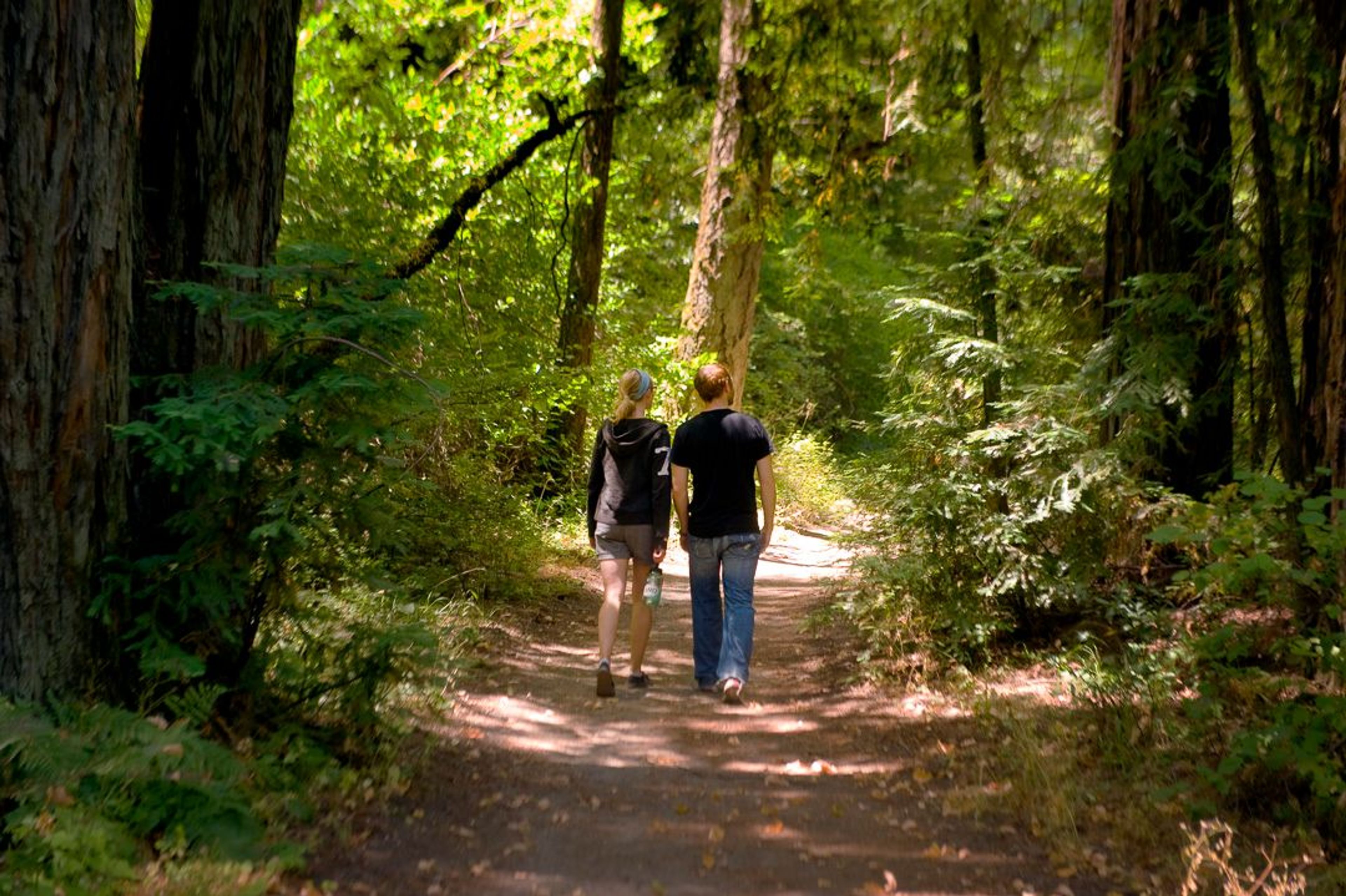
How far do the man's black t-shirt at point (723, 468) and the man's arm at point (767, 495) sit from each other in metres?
0.06

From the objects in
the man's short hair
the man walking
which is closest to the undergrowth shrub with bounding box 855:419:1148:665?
the man walking

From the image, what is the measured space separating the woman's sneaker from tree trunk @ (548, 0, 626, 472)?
585cm

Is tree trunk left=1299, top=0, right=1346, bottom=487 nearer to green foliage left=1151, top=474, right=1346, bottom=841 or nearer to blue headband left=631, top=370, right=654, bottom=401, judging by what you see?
green foliage left=1151, top=474, right=1346, bottom=841

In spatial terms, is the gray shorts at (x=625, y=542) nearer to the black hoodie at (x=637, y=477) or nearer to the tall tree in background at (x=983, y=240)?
the black hoodie at (x=637, y=477)

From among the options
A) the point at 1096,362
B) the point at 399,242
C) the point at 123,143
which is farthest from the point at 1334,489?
the point at 399,242

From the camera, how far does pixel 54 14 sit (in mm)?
4188

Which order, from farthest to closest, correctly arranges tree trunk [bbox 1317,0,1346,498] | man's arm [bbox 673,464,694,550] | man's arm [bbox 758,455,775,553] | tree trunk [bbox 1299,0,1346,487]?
man's arm [bbox 673,464,694,550] < man's arm [bbox 758,455,775,553] < tree trunk [bbox 1299,0,1346,487] < tree trunk [bbox 1317,0,1346,498]

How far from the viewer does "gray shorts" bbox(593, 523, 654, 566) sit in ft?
23.6

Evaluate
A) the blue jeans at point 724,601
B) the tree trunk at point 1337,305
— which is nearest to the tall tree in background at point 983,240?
the blue jeans at point 724,601

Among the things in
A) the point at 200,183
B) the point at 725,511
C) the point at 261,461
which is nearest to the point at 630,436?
the point at 725,511

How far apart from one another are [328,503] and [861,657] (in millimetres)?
4529

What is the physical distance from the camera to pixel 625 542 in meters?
7.26

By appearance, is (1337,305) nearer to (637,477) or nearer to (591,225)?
(637,477)

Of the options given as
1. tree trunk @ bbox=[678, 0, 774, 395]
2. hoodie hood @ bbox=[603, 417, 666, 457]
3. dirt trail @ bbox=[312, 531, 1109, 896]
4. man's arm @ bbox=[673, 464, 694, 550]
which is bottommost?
dirt trail @ bbox=[312, 531, 1109, 896]
